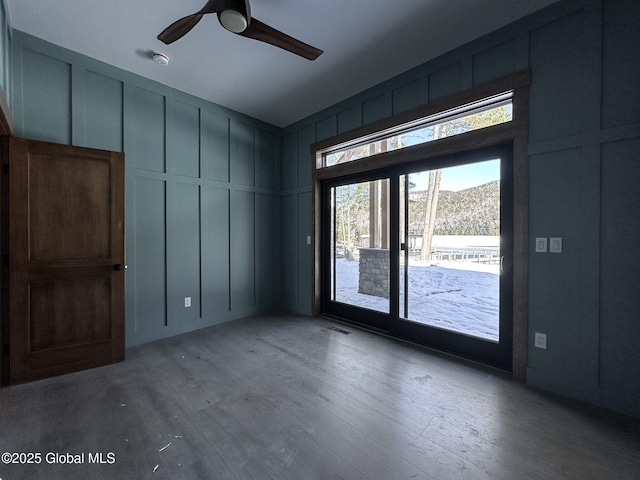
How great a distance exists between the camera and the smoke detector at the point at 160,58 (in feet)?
9.43

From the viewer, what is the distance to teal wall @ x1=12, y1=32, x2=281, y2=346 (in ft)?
9.22

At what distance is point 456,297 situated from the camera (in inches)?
119

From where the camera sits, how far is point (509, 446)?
168 cm

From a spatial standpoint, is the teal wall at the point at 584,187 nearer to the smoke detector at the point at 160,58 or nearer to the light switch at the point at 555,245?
the light switch at the point at 555,245

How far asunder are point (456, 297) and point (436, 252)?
544 mm

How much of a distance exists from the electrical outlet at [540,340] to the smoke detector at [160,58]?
459 centimetres

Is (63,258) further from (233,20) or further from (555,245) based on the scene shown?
(555,245)

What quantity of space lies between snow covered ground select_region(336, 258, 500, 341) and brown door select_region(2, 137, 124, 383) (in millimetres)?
3288

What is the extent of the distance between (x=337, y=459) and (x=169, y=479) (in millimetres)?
931

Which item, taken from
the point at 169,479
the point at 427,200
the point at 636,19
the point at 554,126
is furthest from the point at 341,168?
the point at 169,479

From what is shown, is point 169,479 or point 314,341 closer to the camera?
point 169,479

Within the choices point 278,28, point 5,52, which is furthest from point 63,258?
point 278,28

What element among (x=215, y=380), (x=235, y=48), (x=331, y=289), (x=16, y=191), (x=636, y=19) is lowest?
(x=215, y=380)

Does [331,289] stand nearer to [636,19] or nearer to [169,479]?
[169,479]
